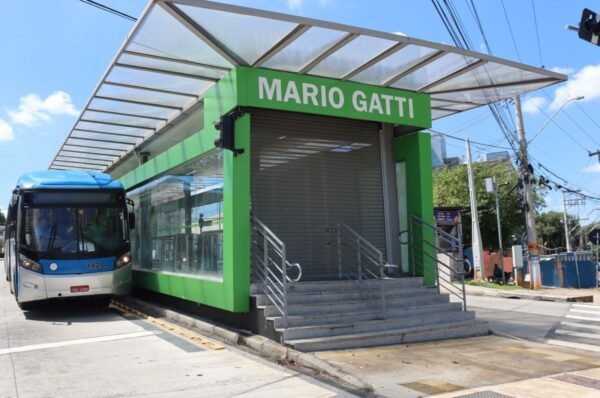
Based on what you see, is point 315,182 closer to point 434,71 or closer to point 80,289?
point 434,71

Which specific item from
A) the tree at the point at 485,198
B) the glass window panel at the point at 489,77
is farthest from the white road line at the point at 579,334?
the tree at the point at 485,198

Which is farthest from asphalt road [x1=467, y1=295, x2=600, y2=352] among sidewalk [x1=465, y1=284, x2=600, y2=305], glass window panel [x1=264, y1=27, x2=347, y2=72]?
glass window panel [x1=264, y1=27, x2=347, y2=72]

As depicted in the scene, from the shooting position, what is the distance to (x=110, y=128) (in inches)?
604

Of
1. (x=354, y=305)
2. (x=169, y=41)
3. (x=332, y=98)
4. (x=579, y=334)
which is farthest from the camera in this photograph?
(x=579, y=334)

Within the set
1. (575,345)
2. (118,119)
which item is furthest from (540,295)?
(118,119)

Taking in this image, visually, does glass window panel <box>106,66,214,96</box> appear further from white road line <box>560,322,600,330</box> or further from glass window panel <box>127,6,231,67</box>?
white road line <box>560,322,600,330</box>

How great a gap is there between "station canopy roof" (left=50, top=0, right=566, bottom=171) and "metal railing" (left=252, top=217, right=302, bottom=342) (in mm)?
2965

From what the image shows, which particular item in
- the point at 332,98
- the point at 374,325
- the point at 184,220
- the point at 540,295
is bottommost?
the point at 540,295

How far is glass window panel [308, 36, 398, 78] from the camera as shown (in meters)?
8.83

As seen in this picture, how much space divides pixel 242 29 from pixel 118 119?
714cm

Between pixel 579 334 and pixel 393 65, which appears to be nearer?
pixel 393 65

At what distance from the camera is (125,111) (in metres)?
13.4

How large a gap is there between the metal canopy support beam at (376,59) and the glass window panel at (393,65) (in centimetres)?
11

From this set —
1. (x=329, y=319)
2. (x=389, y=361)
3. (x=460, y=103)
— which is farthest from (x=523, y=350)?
(x=460, y=103)
